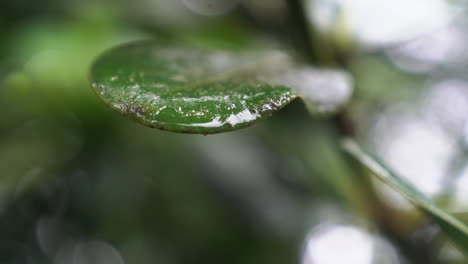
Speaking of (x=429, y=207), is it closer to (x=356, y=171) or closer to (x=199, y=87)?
(x=199, y=87)

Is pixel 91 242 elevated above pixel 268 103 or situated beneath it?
situated beneath

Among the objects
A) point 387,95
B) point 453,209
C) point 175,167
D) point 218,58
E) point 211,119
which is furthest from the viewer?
point 175,167

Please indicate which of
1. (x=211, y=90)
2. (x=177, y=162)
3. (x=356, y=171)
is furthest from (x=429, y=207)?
(x=177, y=162)

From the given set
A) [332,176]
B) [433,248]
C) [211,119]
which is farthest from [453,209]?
[211,119]

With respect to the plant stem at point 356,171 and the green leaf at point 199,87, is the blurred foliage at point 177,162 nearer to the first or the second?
the plant stem at point 356,171

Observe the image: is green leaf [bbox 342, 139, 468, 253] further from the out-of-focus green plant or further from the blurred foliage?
the blurred foliage

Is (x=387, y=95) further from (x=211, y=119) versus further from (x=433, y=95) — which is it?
(x=211, y=119)

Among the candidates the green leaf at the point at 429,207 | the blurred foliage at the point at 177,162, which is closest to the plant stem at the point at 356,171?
the blurred foliage at the point at 177,162

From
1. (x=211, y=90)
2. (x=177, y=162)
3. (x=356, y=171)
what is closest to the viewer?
(x=211, y=90)
